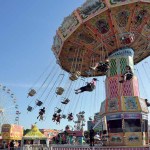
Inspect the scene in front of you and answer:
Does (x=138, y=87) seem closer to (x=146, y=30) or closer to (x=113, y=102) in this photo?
(x=113, y=102)

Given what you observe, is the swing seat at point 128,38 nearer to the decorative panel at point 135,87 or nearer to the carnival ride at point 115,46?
the carnival ride at point 115,46

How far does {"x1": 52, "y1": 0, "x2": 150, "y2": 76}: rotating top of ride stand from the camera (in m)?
15.8

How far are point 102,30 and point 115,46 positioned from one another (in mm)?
2106

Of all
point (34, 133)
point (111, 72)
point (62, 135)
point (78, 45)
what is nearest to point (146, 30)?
point (111, 72)

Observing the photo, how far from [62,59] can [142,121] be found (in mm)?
8889

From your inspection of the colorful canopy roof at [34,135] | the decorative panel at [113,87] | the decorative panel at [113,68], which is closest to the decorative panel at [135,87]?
the decorative panel at [113,87]

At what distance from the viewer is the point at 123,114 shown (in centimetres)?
1656

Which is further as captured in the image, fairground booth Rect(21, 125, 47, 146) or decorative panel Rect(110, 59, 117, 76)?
fairground booth Rect(21, 125, 47, 146)

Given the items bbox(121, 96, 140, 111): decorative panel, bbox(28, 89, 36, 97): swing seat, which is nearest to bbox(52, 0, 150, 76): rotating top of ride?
bbox(28, 89, 36, 97): swing seat

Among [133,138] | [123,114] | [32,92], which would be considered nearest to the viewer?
[133,138]

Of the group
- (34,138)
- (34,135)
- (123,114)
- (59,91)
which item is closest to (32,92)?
(59,91)

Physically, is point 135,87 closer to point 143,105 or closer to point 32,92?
point 143,105

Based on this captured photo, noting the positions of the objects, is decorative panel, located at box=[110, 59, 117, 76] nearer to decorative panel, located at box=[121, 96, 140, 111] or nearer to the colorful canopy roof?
decorative panel, located at box=[121, 96, 140, 111]

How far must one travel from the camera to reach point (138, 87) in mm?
18766
